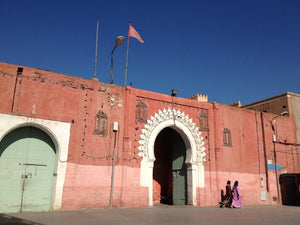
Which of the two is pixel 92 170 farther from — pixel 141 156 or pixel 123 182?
pixel 141 156

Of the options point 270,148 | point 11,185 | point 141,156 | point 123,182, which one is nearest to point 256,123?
point 270,148

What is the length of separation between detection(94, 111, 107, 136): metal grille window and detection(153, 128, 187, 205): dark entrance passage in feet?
15.2

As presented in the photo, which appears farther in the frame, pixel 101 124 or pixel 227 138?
pixel 227 138

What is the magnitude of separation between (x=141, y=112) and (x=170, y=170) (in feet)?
14.8

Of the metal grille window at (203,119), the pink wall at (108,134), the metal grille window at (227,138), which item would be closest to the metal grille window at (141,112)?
the pink wall at (108,134)

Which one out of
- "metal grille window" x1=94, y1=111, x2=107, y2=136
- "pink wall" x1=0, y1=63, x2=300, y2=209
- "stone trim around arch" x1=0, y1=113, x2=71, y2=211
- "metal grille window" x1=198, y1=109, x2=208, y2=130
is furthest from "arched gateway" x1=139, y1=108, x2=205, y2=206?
"stone trim around arch" x1=0, y1=113, x2=71, y2=211

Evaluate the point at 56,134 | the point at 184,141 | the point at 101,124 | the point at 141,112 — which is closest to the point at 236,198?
the point at 184,141

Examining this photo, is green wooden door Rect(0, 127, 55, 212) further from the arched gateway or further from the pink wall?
the arched gateway

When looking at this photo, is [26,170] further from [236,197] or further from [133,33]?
[236,197]

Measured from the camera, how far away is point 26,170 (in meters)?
10.9

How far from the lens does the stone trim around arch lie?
10.6 m

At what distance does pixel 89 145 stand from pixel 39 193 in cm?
255

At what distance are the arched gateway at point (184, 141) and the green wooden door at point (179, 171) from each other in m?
0.31

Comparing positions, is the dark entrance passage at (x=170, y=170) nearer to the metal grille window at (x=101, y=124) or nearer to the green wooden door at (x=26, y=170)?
the metal grille window at (x=101, y=124)
